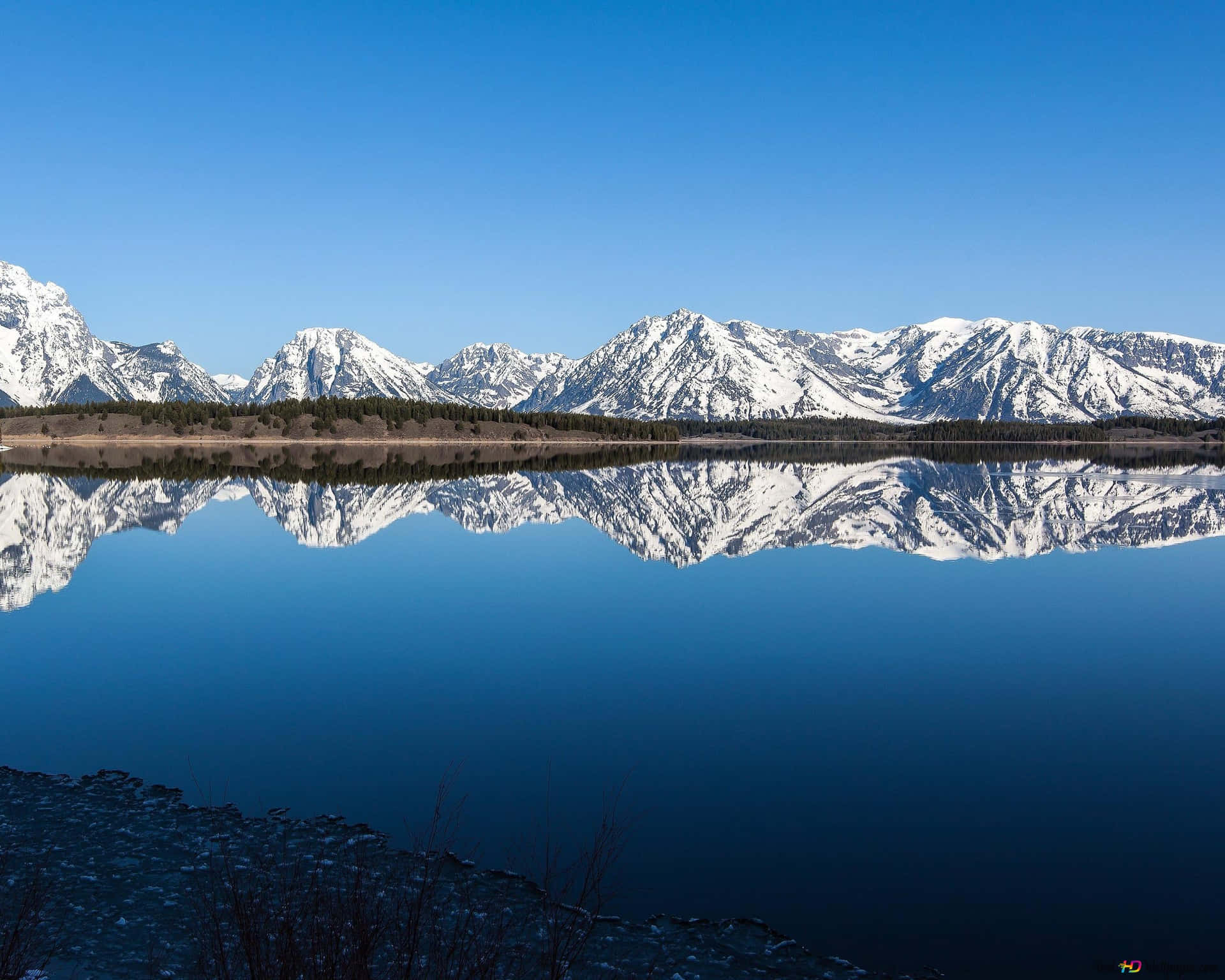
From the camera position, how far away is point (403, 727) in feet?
65.2

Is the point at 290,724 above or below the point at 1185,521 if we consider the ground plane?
below

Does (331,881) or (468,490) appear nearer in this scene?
(331,881)

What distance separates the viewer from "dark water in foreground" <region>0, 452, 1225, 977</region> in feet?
43.8

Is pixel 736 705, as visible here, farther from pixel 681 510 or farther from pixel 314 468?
pixel 314 468

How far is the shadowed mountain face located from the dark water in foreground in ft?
3.24

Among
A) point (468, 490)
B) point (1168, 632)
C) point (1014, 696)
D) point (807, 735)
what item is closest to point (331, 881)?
point (807, 735)

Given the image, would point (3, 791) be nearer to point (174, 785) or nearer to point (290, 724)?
point (174, 785)

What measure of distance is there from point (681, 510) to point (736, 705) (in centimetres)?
4984

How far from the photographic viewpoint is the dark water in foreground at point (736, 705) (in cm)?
1334

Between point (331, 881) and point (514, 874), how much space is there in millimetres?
2675
